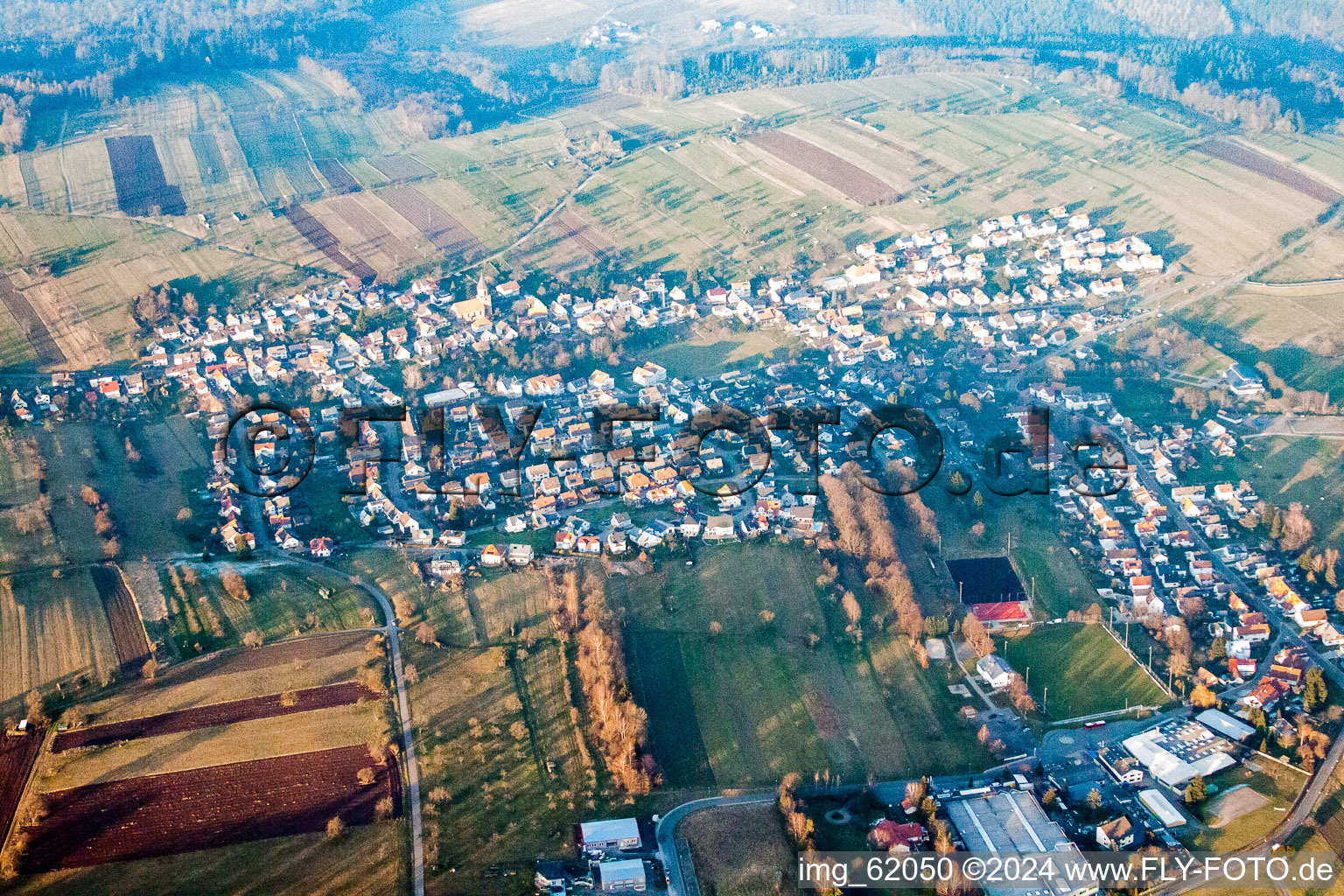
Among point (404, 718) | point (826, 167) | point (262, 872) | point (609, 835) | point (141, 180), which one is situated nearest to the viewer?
point (262, 872)

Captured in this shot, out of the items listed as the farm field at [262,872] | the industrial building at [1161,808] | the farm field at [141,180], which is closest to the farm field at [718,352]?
the industrial building at [1161,808]

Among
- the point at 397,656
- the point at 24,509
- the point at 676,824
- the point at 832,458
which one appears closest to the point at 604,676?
the point at 676,824

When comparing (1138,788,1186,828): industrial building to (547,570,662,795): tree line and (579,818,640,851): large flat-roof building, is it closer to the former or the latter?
(547,570,662,795): tree line

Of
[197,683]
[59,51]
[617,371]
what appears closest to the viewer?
[197,683]

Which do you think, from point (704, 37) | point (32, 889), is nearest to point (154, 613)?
point (32, 889)

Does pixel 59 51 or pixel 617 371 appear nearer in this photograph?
pixel 617 371

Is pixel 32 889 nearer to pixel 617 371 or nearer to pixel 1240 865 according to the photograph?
pixel 1240 865

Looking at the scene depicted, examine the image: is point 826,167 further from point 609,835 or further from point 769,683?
point 609,835

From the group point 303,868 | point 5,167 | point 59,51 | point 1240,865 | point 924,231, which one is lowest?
point 1240,865
